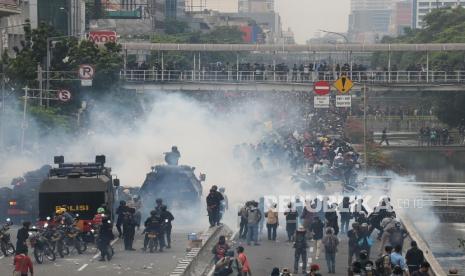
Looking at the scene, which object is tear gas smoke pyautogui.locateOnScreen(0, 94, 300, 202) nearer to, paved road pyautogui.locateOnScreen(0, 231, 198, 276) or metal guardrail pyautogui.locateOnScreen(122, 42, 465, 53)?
metal guardrail pyautogui.locateOnScreen(122, 42, 465, 53)

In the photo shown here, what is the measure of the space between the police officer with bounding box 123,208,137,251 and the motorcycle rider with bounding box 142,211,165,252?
0.38m

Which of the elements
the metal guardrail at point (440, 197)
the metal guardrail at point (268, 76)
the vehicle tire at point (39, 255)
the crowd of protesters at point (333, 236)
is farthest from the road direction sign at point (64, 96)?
the vehicle tire at point (39, 255)

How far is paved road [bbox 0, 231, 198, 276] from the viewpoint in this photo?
114ft

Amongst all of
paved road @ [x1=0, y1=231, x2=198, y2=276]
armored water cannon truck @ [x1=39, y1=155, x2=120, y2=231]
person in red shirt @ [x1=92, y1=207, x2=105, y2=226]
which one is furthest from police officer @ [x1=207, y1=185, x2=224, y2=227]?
person in red shirt @ [x1=92, y1=207, x2=105, y2=226]

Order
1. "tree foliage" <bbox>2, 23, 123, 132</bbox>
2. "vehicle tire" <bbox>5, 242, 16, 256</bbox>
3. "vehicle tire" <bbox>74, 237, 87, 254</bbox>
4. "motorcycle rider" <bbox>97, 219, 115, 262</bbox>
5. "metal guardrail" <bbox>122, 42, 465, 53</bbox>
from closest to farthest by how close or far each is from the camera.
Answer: "motorcycle rider" <bbox>97, 219, 115, 262</bbox> → "vehicle tire" <bbox>5, 242, 16, 256</bbox> → "vehicle tire" <bbox>74, 237, 87, 254</bbox> → "tree foliage" <bbox>2, 23, 123, 132</bbox> → "metal guardrail" <bbox>122, 42, 465, 53</bbox>

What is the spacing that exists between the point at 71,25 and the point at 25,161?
45.3 m

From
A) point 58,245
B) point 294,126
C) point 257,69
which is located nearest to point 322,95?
point 257,69

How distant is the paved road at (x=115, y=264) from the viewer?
34.8 metres

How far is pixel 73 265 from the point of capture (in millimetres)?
35938

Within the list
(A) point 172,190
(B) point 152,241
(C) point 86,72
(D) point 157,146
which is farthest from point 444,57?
(B) point 152,241

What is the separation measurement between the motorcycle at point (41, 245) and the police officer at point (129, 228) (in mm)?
2526

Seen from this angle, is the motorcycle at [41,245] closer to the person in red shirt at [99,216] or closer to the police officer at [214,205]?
the person in red shirt at [99,216]

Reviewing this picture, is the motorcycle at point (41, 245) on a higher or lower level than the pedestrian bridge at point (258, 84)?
lower

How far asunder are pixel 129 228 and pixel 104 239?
218 centimetres
